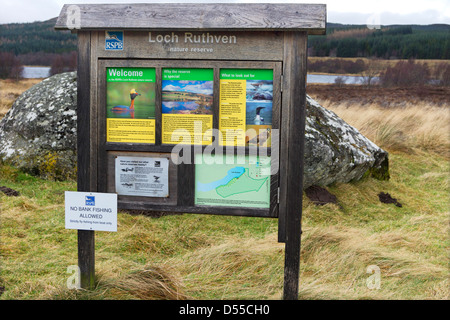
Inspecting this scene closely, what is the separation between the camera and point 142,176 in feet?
13.2

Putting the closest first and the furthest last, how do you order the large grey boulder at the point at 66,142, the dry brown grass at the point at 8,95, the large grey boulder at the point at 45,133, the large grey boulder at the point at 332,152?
1. the large grey boulder at the point at 332,152
2. the large grey boulder at the point at 66,142
3. the large grey boulder at the point at 45,133
4. the dry brown grass at the point at 8,95

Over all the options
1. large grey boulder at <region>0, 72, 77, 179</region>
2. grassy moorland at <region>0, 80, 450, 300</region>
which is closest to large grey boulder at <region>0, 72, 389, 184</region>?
large grey boulder at <region>0, 72, 77, 179</region>

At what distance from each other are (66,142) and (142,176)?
397 centimetres

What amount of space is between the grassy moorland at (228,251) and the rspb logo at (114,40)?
1.94m

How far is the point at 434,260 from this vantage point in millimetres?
5148

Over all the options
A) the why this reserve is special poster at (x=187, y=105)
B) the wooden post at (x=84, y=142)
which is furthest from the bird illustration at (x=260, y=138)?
the wooden post at (x=84, y=142)

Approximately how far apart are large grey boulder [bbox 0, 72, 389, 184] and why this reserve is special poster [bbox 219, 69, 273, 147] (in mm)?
3190

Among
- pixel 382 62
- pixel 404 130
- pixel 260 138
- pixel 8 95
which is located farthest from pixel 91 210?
pixel 382 62

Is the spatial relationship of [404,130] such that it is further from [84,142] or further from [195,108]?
[84,142]

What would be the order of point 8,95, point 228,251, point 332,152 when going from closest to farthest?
point 228,251 < point 332,152 < point 8,95

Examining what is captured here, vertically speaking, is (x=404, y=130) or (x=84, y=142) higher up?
(x=404, y=130)

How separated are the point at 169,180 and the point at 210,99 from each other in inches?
30.9

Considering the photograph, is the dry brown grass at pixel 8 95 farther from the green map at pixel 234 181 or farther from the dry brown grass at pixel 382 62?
the dry brown grass at pixel 382 62

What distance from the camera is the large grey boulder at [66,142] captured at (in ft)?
23.1
